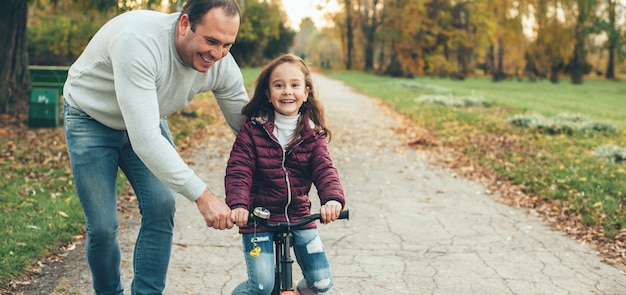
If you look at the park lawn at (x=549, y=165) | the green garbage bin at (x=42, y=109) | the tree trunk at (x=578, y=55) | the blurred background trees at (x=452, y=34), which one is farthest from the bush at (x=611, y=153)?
the tree trunk at (x=578, y=55)

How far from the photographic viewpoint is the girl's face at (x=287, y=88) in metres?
3.26

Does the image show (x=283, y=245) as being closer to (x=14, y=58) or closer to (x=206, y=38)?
(x=206, y=38)

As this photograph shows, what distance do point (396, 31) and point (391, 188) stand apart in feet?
137

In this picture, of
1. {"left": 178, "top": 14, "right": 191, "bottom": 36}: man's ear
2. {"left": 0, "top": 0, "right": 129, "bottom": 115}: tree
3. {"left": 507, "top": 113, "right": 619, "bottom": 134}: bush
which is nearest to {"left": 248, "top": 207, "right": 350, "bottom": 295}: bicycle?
{"left": 178, "top": 14, "right": 191, "bottom": 36}: man's ear

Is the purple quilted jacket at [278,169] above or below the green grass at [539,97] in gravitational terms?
above

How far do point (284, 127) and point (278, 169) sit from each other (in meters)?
0.24

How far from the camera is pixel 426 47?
49.3 m

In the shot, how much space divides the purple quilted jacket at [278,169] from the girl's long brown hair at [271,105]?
77 mm

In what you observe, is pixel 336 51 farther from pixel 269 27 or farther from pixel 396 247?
pixel 396 247

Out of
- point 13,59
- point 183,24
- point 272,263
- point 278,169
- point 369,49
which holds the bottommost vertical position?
point 272,263

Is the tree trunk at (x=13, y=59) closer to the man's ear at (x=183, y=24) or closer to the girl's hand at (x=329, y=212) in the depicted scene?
the man's ear at (x=183, y=24)

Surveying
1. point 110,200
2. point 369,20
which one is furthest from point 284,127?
point 369,20

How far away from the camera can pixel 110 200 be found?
133 inches

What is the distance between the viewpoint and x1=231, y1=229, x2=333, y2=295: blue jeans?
3.06 m
